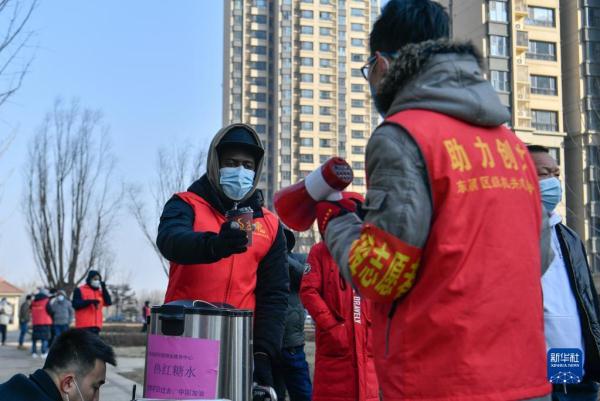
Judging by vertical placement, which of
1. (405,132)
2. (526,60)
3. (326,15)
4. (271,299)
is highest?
(326,15)

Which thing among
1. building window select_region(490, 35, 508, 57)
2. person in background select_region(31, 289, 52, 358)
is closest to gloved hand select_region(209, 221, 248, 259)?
person in background select_region(31, 289, 52, 358)

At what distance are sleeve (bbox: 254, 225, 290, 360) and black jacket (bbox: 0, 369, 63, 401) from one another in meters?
1.00

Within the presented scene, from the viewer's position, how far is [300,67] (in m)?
101

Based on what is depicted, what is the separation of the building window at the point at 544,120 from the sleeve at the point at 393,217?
4900 cm

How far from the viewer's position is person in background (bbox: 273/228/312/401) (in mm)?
6762

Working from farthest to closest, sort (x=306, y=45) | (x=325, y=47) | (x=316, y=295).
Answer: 1. (x=325, y=47)
2. (x=306, y=45)
3. (x=316, y=295)

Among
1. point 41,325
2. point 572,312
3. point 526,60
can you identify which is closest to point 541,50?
point 526,60

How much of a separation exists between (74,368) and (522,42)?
48.6 m

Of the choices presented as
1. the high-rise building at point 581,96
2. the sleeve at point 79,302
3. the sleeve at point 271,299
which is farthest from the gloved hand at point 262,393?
the high-rise building at point 581,96

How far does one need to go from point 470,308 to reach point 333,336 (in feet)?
10.7

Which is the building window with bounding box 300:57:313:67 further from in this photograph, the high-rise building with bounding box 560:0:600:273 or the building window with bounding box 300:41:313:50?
the high-rise building with bounding box 560:0:600:273

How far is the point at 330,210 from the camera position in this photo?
2352 mm

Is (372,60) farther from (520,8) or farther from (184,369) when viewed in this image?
(520,8)

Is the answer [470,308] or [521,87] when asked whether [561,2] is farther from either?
[470,308]
